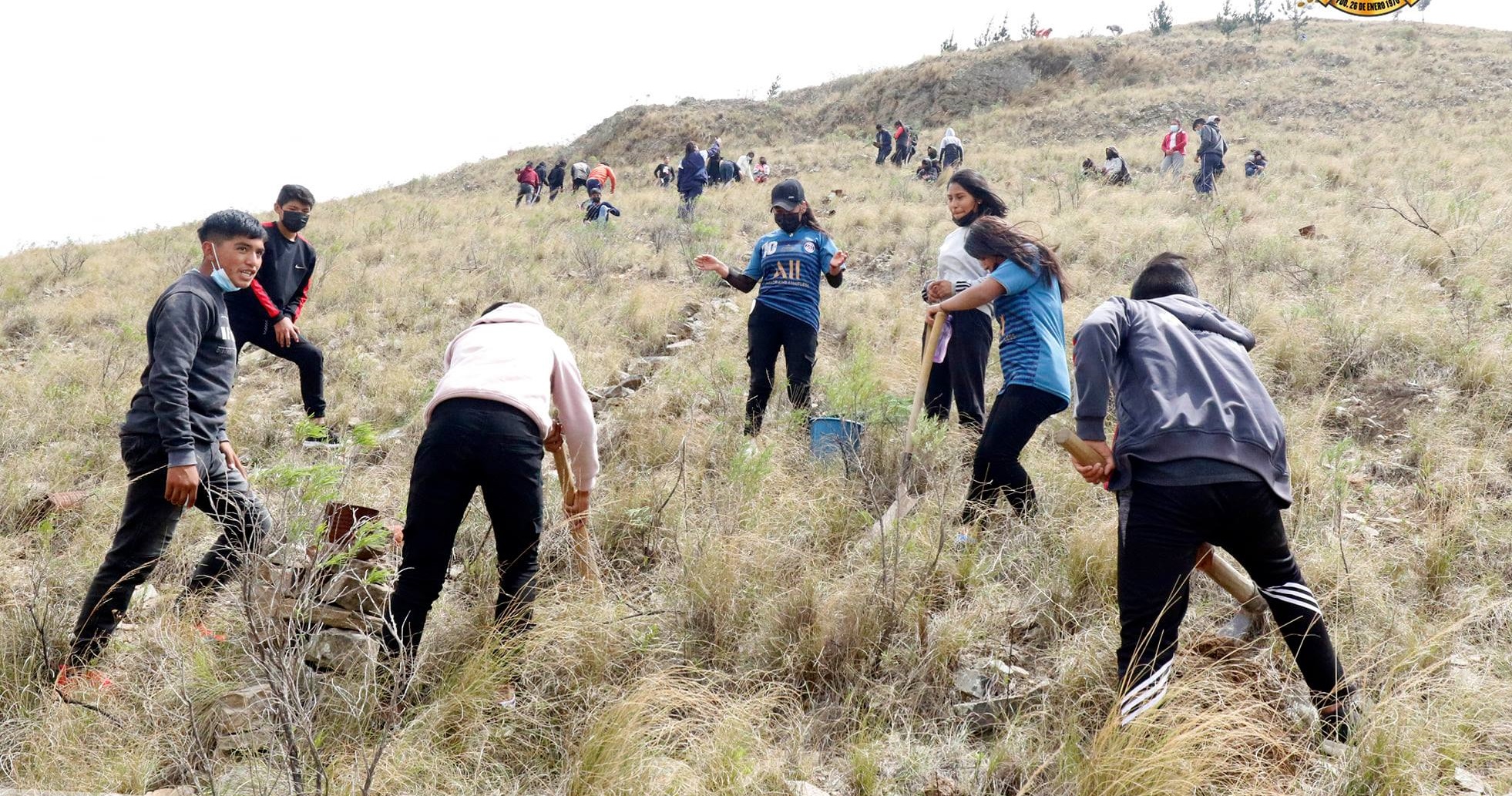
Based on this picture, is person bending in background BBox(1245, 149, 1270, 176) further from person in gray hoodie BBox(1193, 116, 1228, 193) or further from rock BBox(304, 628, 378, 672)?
rock BBox(304, 628, 378, 672)

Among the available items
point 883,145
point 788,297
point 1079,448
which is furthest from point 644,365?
point 883,145

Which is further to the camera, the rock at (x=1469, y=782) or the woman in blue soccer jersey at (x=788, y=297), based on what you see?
the woman in blue soccer jersey at (x=788, y=297)

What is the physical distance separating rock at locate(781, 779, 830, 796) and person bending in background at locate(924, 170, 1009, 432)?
2.33 meters

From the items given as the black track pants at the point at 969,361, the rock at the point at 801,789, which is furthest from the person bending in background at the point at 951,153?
the rock at the point at 801,789

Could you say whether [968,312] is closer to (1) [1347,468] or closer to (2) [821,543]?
(2) [821,543]

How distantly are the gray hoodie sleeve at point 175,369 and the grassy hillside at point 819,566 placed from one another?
0.34 metres

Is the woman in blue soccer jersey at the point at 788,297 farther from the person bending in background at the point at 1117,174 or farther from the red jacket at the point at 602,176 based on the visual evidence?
the person bending in background at the point at 1117,174

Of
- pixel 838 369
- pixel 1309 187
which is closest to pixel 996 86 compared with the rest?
pixel 1309 187

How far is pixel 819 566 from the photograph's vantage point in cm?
355

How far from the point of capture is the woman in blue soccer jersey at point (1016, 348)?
348cm

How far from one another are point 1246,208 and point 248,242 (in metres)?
12.1

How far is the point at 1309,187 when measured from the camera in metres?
12.9

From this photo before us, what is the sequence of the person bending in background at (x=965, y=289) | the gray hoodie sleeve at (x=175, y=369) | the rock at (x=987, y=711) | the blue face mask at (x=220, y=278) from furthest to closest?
the person bending in background at (x=965, y=289)
the blue face mask at (x=220, y=278)
the gray hoodie sleeve at (x=175, y=369)
the rock at (x=987, y=711)

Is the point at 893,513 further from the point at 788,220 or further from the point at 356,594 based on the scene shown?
the point at 356,594
